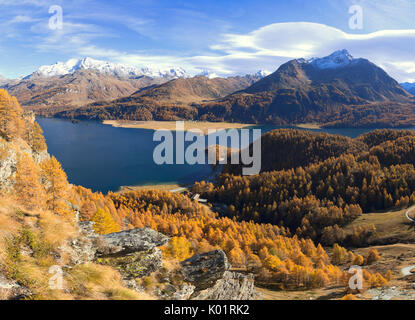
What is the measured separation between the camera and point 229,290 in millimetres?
31078

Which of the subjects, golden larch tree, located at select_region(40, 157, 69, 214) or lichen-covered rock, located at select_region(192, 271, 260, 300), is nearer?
lichen-covered rock, located at select_region(192, 271, 260, 300)

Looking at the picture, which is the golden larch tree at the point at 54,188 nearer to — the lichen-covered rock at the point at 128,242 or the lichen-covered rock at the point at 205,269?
the lichen-covered rock at the point at 128,242

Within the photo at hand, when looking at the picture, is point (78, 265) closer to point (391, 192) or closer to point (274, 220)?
point (274, 220)

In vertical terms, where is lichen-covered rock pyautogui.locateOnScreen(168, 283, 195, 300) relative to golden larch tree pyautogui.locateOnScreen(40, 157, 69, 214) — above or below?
below

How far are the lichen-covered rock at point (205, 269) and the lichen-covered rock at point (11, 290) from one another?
14.2 meters

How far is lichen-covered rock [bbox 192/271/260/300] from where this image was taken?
27038 millimetres

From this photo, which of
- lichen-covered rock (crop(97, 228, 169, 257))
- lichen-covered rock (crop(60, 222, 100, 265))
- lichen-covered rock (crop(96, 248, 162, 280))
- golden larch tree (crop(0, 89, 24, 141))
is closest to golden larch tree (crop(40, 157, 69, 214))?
golden larch tree (crop(0, 89, 24, 141))

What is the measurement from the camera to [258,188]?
5645 inches

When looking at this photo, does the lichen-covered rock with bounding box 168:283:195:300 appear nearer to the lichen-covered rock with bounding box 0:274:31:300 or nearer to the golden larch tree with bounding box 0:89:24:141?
the lichen-covered rock with bounding box 0:274:31:300

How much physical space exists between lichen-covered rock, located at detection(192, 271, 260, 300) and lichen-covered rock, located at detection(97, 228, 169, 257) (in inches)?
265

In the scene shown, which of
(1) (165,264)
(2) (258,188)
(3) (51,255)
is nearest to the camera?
(3) (51,255)

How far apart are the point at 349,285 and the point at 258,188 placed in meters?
89.6
